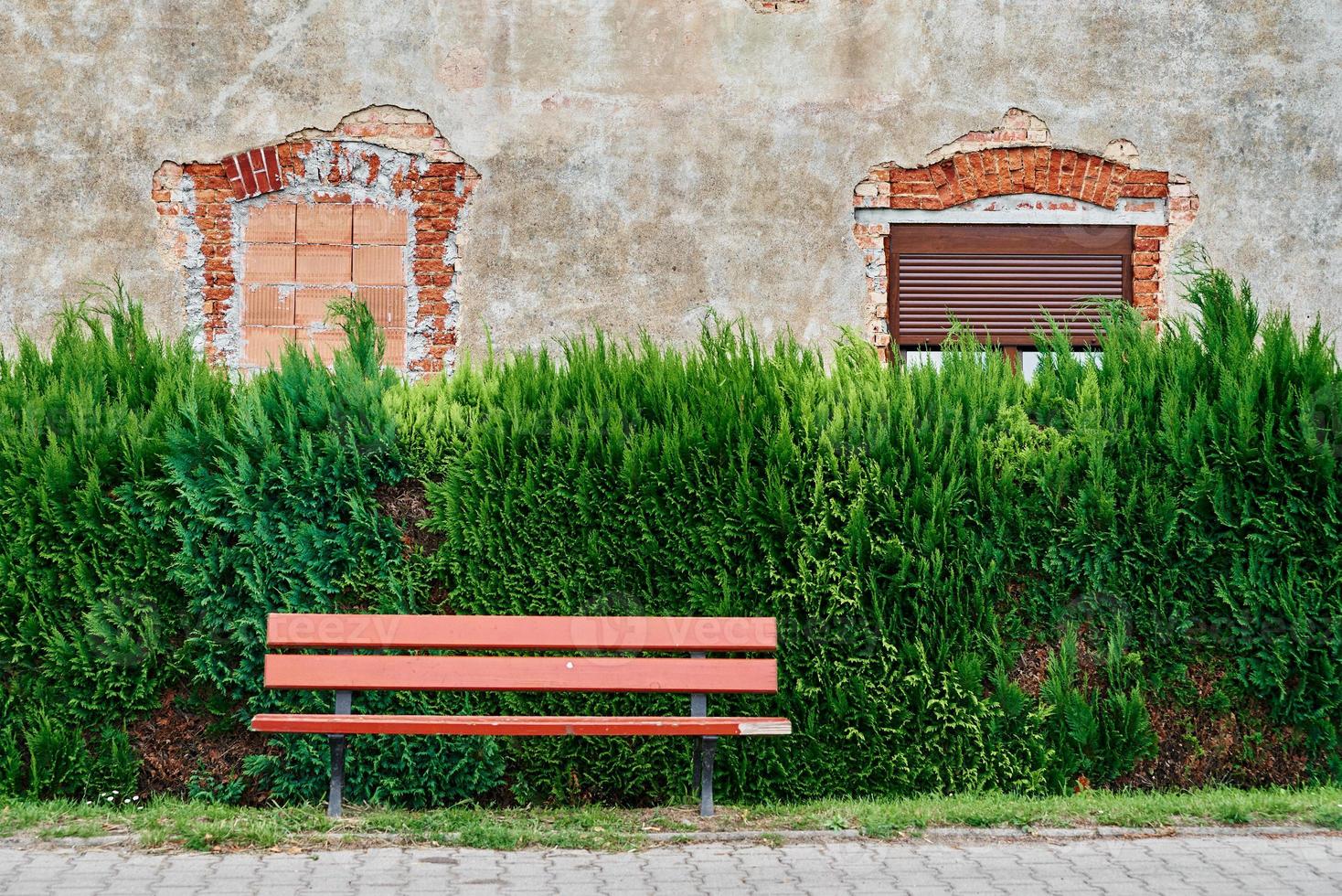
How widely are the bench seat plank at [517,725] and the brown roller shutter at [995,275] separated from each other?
503 cm

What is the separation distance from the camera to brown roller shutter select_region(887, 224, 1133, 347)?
956 cm

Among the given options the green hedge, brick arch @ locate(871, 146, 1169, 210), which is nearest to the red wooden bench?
the green hedge

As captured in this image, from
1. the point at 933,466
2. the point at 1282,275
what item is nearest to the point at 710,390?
the point at 933,466

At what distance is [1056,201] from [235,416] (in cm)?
630

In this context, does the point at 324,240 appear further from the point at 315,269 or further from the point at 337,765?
the point at 337,765

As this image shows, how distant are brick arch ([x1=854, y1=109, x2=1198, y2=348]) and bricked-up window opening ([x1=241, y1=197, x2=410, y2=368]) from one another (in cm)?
335

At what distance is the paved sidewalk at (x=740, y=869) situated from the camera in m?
4.30

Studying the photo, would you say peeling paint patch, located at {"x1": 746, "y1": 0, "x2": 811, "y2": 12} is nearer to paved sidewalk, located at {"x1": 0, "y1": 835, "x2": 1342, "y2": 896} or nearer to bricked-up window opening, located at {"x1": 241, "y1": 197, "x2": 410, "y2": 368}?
bricked-up window opening, located at {"x1": 241, "y1": 197, "x2": 410, "y2": 368}

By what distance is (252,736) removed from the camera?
5695 millimetres

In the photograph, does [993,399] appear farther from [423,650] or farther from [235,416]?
[235,416]

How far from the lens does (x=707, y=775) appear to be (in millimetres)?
5305

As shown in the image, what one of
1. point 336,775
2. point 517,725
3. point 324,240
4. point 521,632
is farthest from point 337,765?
point 324,240

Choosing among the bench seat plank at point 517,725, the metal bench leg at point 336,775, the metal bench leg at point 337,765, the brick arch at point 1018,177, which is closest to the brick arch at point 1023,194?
the brick arch at point 1018,177

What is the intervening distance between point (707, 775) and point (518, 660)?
887 millimetres
